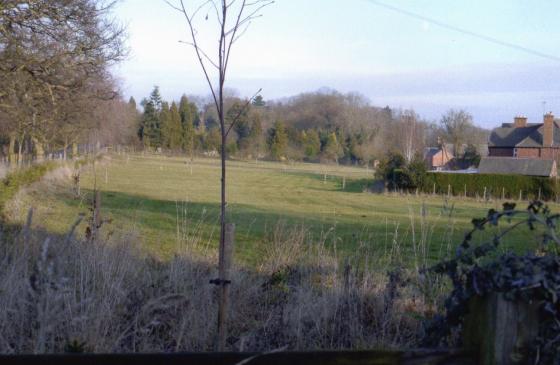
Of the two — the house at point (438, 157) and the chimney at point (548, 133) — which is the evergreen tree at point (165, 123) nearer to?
the house at point (438, 157)

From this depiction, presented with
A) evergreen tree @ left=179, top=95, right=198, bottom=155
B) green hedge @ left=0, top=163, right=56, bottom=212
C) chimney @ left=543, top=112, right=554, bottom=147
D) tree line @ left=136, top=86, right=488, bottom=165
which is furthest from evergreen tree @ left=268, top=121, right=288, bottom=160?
green hedge @ left=0, top=163, right=56, bottom=212

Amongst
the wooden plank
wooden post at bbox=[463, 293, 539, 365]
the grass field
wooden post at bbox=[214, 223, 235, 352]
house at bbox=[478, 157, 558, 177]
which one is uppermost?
wooden post at bbox=[463, 293, 539, 365]

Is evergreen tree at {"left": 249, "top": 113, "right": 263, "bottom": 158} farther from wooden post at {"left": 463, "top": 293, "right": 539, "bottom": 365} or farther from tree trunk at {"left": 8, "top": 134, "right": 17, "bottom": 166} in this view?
wooden post at {"left": 463, "top": 293, "right": 539, "bottom": 365}

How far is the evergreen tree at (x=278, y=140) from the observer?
83.6 m

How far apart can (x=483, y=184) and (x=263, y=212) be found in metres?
22.0

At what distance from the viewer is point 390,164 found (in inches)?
1833

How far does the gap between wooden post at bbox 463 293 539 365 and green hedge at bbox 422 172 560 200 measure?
137ft

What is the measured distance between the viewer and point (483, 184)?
43.2 m

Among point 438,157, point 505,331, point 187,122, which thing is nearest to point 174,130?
point 187,122

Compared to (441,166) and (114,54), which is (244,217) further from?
(441,166)

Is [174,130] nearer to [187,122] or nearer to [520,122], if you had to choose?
[187,122]

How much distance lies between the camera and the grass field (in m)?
9.39

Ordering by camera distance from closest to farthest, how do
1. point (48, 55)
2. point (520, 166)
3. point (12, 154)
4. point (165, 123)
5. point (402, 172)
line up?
point (48, 55) → point (12, 154) → point (402, 172) → point (520, 166) → point (165, 123)

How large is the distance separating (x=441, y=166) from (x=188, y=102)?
125 ft
